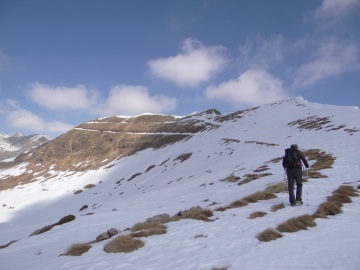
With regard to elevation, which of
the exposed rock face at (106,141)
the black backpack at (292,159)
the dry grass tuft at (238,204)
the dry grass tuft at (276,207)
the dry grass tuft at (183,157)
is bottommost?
the dry grass tuft at (276,207)

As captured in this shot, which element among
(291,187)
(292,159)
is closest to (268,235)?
(291,187)

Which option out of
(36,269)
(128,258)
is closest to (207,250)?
(128,258)

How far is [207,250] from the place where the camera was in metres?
9.08

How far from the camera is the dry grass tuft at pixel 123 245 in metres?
10.0

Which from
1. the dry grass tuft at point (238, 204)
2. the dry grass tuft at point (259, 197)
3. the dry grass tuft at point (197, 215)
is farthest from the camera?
the dry grass tuft at point (259, 197)

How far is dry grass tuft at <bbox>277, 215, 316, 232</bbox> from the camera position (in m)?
10.3

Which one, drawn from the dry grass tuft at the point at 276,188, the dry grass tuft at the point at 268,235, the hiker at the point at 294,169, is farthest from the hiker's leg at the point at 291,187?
the dry grass tuft at the point at 268,235

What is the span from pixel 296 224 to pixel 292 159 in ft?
14.3

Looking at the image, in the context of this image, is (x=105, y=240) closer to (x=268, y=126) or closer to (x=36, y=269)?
(x=36, y=269)

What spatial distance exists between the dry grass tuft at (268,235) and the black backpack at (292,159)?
520cm

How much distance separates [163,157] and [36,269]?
6247cm

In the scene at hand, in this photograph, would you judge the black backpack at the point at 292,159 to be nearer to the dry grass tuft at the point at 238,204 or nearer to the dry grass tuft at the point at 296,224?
the dry grass tuft at the point at 238,204

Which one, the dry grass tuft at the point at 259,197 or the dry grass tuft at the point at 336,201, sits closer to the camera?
the dry grass tuft at the point at 336,201

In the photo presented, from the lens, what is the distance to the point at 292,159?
14.3 meters
